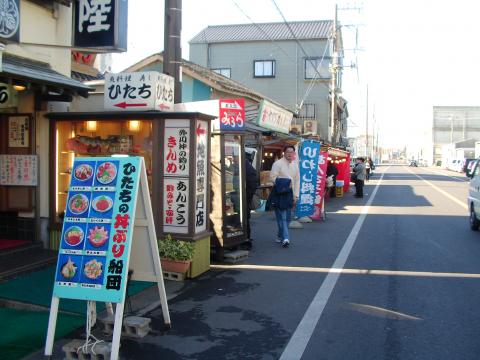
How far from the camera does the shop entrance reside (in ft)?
26.8

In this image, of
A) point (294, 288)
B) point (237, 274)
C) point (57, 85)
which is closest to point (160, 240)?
point (237, 274)

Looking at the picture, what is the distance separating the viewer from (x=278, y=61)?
38.1m

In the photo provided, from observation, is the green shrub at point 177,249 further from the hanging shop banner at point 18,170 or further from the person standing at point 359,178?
the person standing at point 359,178

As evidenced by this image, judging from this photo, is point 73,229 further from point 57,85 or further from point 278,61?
point 278,61

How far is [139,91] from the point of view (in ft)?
24.8

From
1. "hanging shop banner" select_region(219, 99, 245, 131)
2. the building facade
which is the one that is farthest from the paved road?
the building facade

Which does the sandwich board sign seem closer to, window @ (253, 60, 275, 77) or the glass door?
the glass door

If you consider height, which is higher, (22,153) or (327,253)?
(22,153)

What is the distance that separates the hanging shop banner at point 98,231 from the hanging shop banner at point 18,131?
3.86 meters

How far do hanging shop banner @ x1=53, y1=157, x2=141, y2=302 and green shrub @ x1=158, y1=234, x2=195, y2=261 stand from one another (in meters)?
2.75

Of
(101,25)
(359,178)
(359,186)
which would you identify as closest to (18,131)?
(101,25)

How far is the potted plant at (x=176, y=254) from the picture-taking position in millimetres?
7371

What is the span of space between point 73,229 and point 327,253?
6.10 metres

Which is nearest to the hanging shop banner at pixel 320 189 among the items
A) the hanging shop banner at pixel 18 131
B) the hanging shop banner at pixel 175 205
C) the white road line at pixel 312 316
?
the white road line at pixel 312 316
